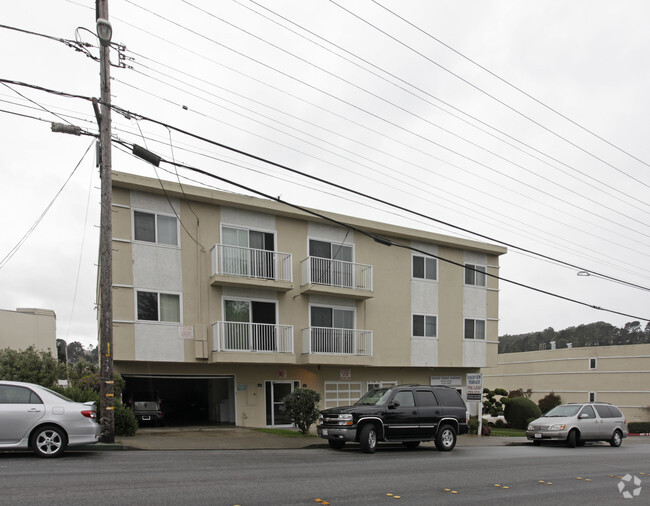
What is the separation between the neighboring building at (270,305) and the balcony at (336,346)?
2.0 inches

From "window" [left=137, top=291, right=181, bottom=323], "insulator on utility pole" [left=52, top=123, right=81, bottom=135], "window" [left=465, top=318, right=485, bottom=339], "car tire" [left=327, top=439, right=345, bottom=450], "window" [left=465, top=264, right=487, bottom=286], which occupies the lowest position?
"car tire" [left=327, top=439, right=345, bottom=450]

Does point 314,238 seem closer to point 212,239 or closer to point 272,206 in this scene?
point 272,206

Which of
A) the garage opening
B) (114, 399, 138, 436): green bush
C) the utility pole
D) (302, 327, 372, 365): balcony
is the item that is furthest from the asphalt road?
(302, 327, 372, 365): balcony

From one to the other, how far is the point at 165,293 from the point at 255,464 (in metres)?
10.1

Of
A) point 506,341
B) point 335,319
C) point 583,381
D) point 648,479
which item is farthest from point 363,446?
point 506,341

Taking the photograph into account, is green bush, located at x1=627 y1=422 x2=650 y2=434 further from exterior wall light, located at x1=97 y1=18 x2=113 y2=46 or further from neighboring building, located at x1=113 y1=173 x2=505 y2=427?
exterior wall light, located at x1=97 y1=18 x2=113 y2=46

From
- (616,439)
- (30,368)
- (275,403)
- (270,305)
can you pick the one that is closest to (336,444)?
(275,403)

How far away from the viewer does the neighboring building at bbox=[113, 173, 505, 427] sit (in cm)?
2012

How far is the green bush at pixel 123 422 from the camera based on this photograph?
52.7 ft

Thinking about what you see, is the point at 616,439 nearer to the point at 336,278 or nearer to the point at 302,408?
the point at 302,408

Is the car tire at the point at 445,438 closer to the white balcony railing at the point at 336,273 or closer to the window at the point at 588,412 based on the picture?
the window at the point at 588,412

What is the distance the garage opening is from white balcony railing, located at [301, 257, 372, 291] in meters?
5.10

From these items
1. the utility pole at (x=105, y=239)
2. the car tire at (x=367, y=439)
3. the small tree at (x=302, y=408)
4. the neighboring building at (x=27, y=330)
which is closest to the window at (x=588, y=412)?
the car tire at (x=367, y=439)

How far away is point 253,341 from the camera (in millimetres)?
21516
